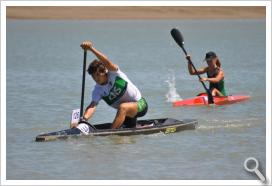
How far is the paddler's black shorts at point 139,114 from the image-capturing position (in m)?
14.4

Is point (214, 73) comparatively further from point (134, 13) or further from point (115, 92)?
point (134, 13)

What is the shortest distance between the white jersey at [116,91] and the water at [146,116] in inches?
21.7

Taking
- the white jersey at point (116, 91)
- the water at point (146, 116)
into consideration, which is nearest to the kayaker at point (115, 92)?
the white jersey at point (116, 91)

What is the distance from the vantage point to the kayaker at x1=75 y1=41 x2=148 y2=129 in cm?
1384

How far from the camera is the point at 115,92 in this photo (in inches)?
557

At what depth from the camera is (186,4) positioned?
1269 centimetres

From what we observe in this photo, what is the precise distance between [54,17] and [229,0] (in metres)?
31.9

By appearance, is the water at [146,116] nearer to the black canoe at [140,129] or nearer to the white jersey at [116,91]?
the black canoe at [140,129]

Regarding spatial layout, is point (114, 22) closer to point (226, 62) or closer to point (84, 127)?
point (226, 62)

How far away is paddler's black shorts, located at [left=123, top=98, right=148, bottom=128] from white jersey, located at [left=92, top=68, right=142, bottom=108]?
9 cm

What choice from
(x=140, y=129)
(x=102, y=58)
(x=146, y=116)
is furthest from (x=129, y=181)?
(x=146, y=116)

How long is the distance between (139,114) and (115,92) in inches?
21.4

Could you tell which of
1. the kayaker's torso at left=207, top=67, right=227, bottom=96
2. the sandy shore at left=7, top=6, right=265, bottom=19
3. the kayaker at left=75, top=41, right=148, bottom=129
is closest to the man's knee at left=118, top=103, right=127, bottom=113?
the kayaker at left=75, top=41, right=148, bottom=129

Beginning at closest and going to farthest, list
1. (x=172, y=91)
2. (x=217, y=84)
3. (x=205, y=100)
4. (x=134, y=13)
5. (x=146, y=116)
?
(x=146, y=116)
(x=205, y=100)
(x=217, y=84)
(x=172, y=91)
(x=134, y=13)
